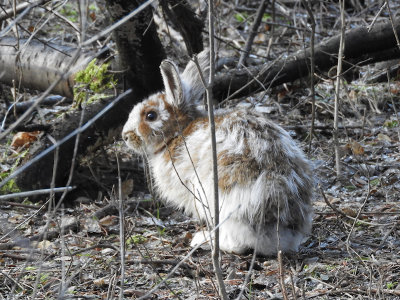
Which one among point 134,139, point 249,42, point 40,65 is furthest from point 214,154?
point 249,42

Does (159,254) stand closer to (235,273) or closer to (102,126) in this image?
(235,273)

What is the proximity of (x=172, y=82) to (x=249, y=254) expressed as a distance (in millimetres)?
1636

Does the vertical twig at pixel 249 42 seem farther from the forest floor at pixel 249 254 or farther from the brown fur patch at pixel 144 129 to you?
the brown fur patch at pixel 144 129

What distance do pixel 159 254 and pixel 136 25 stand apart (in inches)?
99.3

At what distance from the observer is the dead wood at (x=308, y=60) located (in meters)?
6.97

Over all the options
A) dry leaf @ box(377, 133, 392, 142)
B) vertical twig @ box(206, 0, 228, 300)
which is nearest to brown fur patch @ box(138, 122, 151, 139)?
vertical twig @ box(206, 0, 228, 300)

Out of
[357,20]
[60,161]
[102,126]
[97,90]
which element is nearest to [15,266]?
[60,161]

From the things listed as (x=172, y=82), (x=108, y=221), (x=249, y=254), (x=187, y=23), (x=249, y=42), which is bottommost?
(x=249, y=254)

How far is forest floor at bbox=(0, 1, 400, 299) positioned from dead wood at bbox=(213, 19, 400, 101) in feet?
1.33

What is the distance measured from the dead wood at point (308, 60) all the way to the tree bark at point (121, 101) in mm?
906

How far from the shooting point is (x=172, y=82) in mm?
5270

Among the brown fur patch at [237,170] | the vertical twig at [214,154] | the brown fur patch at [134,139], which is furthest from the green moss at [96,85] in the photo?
the vertical twig at [214,154]

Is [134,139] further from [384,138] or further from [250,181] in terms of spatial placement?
[384,138]

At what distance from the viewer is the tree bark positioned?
19.4 ft
